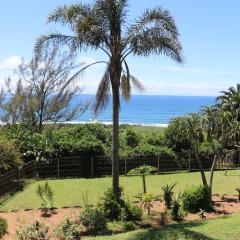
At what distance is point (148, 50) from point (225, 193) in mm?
7629

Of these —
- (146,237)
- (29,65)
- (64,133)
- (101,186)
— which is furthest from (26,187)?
(29,65)

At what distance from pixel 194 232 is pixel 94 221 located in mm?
3199

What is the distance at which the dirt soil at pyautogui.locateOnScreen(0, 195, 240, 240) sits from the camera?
14891 millimetres

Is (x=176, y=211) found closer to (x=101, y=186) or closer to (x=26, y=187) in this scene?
(x=101, y=186)

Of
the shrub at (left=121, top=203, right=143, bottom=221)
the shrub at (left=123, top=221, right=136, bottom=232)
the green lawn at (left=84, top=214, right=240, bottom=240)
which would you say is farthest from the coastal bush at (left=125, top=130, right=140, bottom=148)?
the green lawn at (left=84, top=214, right=240, bottom=240)

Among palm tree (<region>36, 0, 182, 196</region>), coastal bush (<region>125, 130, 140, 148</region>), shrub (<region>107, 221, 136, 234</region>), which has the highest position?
palm tree (<region>36, 0, 182, 196</region>)

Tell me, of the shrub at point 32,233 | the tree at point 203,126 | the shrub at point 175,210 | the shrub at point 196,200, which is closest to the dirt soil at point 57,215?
the shrub at point 175,210

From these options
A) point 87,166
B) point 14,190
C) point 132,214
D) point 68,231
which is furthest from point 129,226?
point 87,166

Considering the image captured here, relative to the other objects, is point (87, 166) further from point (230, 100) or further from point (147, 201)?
point (230, 100)

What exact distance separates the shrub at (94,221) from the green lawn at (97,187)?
3.97 meters

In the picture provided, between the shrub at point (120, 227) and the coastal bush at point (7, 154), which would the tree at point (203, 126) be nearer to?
the shrub at point (120, 227)

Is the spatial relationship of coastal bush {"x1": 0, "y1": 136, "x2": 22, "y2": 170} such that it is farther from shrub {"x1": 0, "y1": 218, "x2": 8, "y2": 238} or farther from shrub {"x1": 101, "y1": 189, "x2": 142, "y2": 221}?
shrub {"x1": 0, "y1": 218, "x2": 8, "y2": 238}

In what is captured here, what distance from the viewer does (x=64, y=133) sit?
2905cm

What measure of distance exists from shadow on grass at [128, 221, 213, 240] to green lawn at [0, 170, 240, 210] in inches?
236
